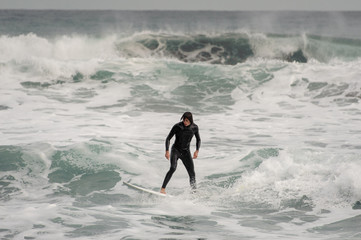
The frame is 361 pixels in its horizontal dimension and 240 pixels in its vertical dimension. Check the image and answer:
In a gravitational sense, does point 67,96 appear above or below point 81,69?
below

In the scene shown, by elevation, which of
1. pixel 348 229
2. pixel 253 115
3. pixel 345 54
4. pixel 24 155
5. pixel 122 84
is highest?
pixel 345 54

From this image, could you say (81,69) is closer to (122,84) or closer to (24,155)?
(122,84)

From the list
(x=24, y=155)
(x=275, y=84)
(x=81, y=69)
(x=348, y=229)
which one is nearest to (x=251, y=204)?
(x=348, y=229)

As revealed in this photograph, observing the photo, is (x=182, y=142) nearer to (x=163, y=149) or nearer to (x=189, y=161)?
(x=189, y=161)

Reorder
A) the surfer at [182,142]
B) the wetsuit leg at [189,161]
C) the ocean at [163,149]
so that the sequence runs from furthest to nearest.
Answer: the wetsuit leg at [189,161] < the surfer at [182,142] < the ocean at [163,149]

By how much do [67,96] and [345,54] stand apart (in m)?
19.5

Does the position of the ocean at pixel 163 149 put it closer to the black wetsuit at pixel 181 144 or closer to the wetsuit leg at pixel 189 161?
the wetsuit leg at pixel 189 161

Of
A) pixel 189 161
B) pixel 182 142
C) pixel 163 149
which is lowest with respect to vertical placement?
pixel 189 161

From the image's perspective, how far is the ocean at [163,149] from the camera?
28.3 ft

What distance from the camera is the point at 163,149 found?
1350 cm

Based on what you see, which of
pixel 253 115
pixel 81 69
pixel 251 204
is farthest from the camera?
pixel 81 69

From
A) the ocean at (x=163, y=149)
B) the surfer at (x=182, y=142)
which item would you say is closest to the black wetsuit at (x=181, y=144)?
the surfer at (x=182, y=142)

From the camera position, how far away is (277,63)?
1016 inches

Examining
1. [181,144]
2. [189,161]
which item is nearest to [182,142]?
[181,144]
